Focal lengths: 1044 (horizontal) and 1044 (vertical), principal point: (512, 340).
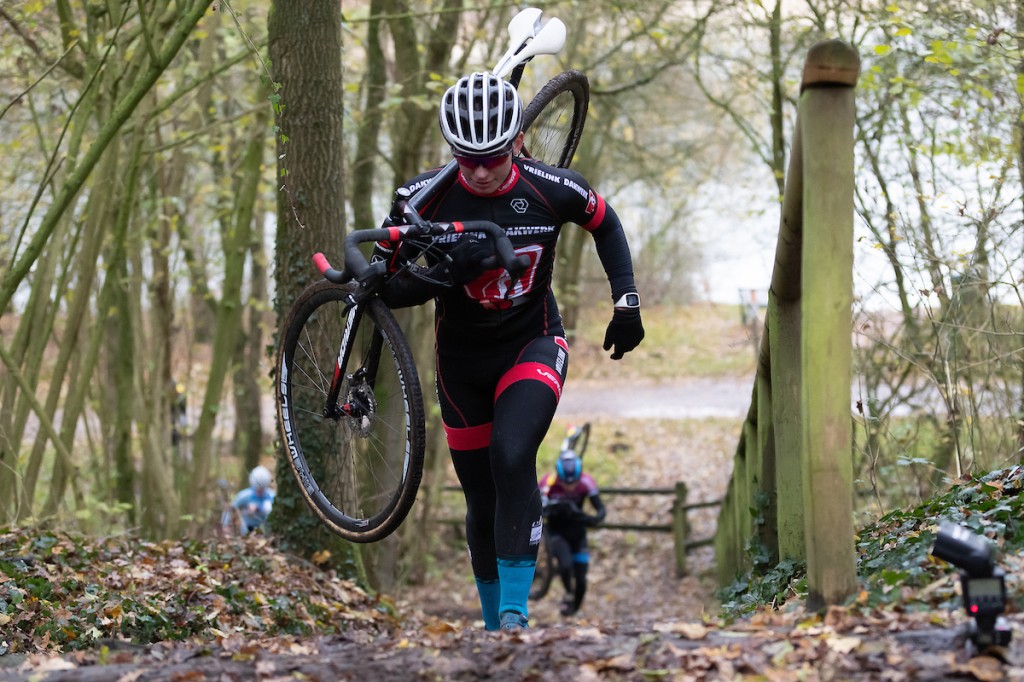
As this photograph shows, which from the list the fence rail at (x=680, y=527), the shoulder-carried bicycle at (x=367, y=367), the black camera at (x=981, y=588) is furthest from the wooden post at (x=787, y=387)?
the fence rail at (x=680, y=527)

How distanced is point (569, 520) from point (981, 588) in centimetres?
1077

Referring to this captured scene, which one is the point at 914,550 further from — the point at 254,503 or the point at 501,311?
the point at 254,503

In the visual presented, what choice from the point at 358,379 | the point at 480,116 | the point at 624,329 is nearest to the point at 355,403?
the point at 358,379

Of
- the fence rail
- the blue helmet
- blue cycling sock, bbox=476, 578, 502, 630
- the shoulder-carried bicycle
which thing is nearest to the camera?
the shoulder-carried bicycle

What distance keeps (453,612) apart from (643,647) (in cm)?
1130

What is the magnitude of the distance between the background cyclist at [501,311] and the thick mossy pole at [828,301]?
1400mm

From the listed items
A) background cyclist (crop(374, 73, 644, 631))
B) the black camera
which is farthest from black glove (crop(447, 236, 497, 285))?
the black camera

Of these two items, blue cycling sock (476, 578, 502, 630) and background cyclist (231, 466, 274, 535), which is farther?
background cyclist (231, 466, 274, 535)

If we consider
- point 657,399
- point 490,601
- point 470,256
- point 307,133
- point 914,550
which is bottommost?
point 490,601

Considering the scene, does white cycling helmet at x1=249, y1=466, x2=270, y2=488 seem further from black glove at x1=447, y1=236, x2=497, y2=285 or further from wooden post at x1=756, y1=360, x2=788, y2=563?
black glove at x1=447, y1=236, x2=497, y2=285

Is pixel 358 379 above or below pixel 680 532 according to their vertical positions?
above

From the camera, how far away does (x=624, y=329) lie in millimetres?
4680

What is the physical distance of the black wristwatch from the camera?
4672mm

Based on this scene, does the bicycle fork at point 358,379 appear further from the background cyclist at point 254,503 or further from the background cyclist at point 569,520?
the background cyclist at point 569,520
